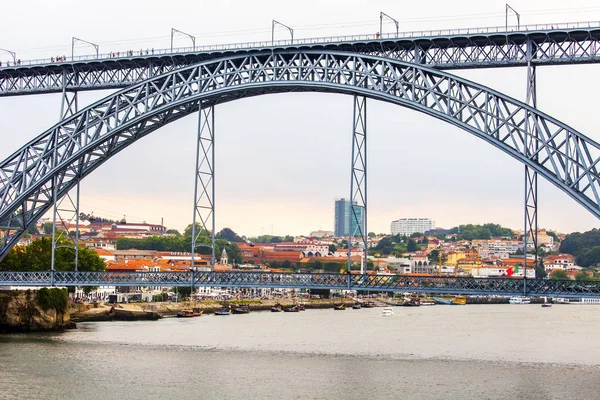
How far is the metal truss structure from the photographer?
44.8m

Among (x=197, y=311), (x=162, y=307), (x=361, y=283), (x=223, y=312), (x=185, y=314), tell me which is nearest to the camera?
(x=361, y=283)

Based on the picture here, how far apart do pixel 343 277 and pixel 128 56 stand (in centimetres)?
2101

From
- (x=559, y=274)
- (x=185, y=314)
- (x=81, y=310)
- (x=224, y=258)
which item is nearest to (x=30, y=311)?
(x=81, y=310)

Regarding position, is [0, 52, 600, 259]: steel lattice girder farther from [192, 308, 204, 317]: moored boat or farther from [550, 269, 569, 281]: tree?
[550, 269, 569, 281]: tree

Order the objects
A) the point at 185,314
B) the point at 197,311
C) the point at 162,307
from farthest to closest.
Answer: the point at 162,307, the point at 197,311, the point at 185,314

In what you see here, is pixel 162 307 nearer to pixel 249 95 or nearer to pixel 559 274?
pixel 249 95

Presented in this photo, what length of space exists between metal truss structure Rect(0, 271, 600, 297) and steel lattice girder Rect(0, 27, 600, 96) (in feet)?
37.0

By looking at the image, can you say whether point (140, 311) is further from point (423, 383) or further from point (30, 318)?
point (423, 383)

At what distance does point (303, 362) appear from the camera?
4838cm

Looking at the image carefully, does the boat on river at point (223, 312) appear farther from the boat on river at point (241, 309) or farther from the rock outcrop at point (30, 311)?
the rock outcrop at point (30, 311)

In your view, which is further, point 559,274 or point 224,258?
point 224,258

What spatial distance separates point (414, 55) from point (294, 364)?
1727 centimetres

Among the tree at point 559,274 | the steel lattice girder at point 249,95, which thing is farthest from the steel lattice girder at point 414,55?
the tree at point 559,274

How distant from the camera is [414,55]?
5128 centimetres
